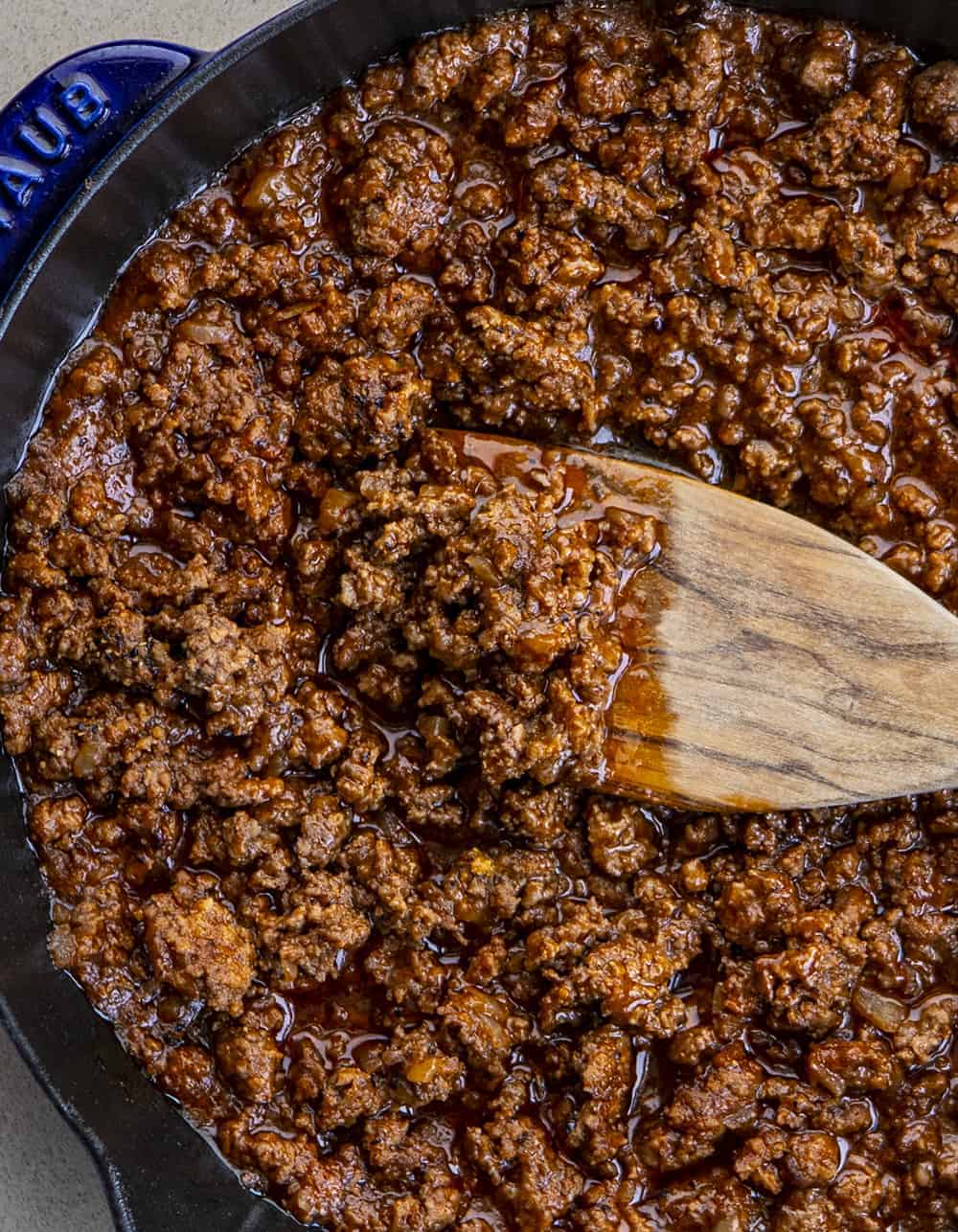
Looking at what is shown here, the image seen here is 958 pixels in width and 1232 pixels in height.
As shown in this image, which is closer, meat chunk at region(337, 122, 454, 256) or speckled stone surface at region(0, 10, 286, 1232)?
meat chunk at region(337, 122, 454, 256)

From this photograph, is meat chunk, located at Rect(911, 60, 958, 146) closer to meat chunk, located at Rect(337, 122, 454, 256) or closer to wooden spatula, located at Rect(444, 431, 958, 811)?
wooden spatula, located at Rect(444, 431, 958, 811)

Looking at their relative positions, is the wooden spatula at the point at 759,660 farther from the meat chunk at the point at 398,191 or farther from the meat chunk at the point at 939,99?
the meat chunk at the point at 939,99

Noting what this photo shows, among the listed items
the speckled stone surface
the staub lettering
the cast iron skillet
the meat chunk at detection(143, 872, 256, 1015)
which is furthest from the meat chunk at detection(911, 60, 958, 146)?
the meat chunk at detection(143, 872, 256, 1015)

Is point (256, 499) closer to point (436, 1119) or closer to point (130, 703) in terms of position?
point (130, 703)

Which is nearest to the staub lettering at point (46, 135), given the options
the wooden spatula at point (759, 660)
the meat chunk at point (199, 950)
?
the wooden spatula at point (759, 660)

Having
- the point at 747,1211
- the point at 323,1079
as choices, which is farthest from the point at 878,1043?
the point at 323,1079

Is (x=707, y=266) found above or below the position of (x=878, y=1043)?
above
